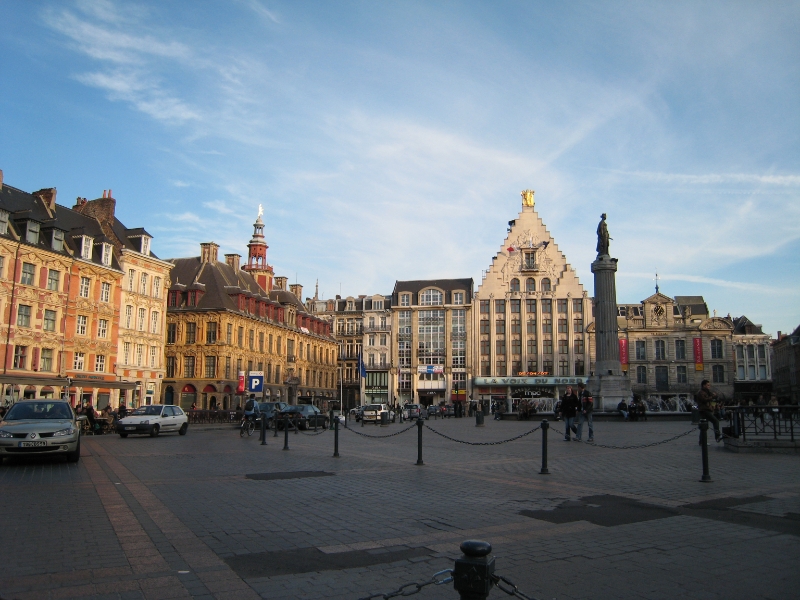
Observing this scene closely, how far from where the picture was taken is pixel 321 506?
943 centimetres

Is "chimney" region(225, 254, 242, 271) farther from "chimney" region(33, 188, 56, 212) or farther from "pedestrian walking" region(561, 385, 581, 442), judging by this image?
"pedestrian walking" region(561, 385, 581, 442)

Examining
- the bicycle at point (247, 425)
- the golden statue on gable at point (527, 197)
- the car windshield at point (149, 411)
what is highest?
the golden statue on gable at point (527, 197)

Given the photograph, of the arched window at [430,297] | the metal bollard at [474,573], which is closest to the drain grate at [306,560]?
the metal bollard at [474,573]

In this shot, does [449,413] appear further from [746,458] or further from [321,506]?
[321,506]

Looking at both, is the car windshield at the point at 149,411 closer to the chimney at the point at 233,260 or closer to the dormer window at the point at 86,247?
the dormer window at the point at 86,247

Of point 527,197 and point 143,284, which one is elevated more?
point 527,197

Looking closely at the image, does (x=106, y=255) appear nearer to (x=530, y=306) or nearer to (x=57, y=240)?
(x=57, y=240)

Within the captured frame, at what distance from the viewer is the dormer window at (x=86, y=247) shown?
44000mm

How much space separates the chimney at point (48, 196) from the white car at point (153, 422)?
2182 cm

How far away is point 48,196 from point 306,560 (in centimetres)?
4526

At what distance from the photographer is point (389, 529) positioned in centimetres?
784

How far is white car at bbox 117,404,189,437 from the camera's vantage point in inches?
1093

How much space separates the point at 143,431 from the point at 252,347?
34.8m

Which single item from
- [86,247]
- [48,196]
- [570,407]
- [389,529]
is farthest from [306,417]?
[389,529]
